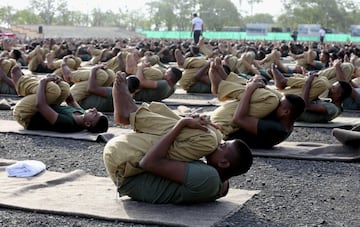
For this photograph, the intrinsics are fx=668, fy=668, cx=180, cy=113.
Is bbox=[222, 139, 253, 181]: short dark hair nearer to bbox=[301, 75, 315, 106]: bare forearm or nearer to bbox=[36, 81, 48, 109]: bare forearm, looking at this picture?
bbox=[36, 81, 48, 109]: bare forearm

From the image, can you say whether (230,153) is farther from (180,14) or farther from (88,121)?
(180,14)

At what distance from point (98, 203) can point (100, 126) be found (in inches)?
123

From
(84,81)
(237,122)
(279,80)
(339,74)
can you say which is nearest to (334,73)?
(339,74)

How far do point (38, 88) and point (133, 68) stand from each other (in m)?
3.69

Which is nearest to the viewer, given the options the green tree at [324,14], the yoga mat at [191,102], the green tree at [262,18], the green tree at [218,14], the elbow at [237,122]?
the elbow at [237,122]

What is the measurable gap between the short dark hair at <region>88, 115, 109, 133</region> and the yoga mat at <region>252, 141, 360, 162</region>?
1.87 metres

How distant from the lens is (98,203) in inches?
192

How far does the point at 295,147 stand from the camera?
24.5ft

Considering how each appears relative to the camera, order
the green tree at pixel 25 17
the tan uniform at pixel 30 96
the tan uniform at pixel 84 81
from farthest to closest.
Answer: the green tree at pixel 25 17, the tan uniform at pixel 84 81, the tan uniform at pixel 30 96

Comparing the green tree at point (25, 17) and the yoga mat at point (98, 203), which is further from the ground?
the yoga mat at point (98, 203)

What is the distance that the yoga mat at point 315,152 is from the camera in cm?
682

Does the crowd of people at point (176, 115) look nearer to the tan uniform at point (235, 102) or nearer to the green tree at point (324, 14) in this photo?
the tan uniform at point (235, 102)

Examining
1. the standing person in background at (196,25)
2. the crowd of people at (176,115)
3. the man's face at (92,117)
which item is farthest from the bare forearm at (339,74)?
the standing person in background at (196,25)

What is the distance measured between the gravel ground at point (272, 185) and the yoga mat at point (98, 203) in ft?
0.26
